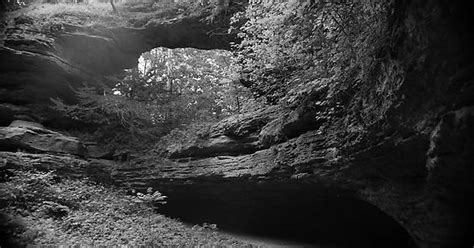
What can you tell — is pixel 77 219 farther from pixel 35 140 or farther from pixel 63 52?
pixel 63 52

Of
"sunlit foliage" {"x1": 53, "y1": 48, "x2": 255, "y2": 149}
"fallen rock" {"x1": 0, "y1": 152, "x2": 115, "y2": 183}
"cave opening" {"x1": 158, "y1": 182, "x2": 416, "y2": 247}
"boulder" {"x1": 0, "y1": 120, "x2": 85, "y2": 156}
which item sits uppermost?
"sunlit foliage" {"x1": 53, "y1": 48, "x2": 255, "y2": 149}

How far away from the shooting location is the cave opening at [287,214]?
8.70 metres

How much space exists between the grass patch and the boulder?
1.08 metres

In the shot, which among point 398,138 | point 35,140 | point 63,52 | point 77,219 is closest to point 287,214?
point 398,138

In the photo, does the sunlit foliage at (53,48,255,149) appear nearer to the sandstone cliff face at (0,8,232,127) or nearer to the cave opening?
the sandstone cliff face at (0,8,232,127)

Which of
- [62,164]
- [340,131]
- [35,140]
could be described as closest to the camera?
[340,131]

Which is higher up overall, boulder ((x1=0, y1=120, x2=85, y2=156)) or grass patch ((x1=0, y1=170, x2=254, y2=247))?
boulder ((x1=0, y1=120, x2=85, y2=156))

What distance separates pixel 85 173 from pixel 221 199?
476cm

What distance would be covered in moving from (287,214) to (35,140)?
8.80 metres

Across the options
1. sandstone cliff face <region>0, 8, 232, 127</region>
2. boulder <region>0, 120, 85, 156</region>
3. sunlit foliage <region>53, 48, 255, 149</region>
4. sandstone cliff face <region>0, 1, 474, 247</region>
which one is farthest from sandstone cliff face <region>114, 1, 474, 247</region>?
sandstone cliff face <region>0, 8, 232, 127</region>

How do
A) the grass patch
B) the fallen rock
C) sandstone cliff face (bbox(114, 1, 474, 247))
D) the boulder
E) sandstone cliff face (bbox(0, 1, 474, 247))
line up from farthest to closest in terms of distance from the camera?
the boulder
the fallen rock
the grass patch
sandstone cliff face (bbox(0, 1, 474, 247))
sandstone cliff face (bbox(114, 1, 474, 247))

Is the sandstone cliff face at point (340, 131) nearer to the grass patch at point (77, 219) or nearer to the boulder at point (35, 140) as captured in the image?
the boulder at point (35, 140)

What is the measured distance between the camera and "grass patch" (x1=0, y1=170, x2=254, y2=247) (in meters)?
7.73

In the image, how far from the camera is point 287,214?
33.6ft
